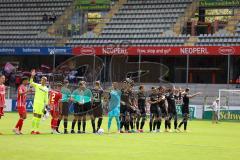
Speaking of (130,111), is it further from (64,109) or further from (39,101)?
(39,101)

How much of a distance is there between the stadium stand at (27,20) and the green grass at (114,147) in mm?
28562

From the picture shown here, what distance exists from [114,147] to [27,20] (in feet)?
117

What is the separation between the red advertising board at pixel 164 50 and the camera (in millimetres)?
40469

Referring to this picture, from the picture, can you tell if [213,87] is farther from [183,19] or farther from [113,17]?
[113,17]

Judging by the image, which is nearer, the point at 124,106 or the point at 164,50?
the point at 124,106

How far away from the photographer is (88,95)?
2423cm

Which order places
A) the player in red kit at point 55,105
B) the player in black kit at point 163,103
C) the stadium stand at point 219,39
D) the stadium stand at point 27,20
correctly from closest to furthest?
the player in red kit at point 55,105 < the player in black kit at point 163,103 < the stadium stand at point 219,39 < the stadium stand at point 27,20

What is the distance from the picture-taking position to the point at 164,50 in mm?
42875

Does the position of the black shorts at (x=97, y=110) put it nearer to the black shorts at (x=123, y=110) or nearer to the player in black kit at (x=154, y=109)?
the black shorts at (x=123, y=110)

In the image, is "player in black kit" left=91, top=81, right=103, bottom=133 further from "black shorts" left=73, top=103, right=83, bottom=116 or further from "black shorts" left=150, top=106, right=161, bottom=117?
"black shorts" left=150, top=106, right=161, bottom=117

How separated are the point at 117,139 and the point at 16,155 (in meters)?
6.60

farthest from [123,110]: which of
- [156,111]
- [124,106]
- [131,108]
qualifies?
[156,111]

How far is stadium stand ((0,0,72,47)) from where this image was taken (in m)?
50.6

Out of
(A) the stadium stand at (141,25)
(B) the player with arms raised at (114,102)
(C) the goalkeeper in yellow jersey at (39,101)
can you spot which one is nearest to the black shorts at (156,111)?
(B) the player with arms raised at (114,102)
